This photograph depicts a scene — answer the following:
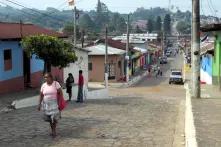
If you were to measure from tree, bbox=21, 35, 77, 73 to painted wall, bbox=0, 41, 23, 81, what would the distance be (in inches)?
34.8

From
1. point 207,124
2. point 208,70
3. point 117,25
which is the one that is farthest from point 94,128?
point 117,25

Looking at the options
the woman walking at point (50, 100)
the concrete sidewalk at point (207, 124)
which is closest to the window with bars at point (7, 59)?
the concrete sidewalk at point (207, 124)

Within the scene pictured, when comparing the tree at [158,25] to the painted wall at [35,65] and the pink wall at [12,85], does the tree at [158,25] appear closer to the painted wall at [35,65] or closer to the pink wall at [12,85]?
the painted wall at [35,65]

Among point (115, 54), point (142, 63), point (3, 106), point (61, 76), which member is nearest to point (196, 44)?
point (3, 106)

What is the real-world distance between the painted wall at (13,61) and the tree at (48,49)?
2.90 feet

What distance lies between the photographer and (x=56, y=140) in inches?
411

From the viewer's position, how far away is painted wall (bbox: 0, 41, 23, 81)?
2031 cm

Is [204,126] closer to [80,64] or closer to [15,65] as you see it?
[15,65]

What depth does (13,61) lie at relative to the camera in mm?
21859

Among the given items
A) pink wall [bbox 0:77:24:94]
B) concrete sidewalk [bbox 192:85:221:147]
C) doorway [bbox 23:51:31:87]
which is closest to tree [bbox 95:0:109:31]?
doorway [bbox 23:51:31:87]

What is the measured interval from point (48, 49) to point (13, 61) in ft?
7.36

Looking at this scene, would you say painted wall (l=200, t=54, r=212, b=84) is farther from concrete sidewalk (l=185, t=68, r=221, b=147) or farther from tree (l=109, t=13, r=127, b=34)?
tree (l=109, t=13, r=127, b=34)

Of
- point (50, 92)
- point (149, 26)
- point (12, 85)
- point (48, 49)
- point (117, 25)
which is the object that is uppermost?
point (149, 26)

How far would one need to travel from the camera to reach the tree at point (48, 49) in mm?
20156
